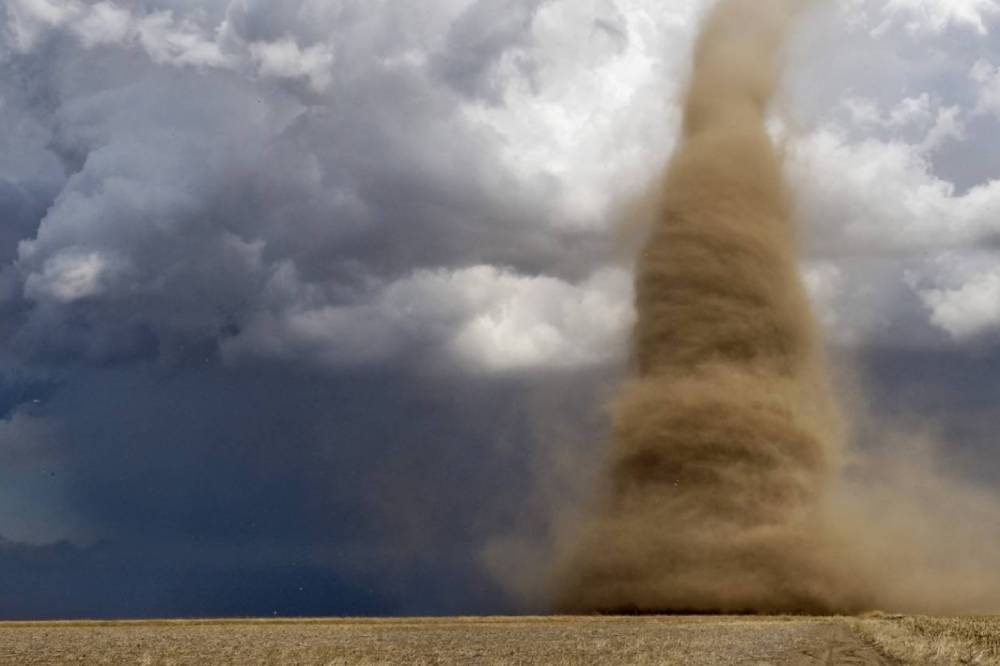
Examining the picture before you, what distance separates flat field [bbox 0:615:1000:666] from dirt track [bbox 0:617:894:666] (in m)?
0.05

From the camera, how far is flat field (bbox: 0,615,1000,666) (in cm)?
4006

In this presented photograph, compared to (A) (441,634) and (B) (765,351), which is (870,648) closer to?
(A) (441,634)

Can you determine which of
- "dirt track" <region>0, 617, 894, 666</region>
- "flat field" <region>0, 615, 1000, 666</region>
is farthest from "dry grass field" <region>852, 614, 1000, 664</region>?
"dirt track" <region>0, 617, 894, 666</region>

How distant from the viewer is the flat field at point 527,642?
40062 millimetres

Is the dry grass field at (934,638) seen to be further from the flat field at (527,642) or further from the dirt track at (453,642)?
the dirt track at (453,642)

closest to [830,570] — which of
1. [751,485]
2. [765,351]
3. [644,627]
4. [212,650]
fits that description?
[751,485]

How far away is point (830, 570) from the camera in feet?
227

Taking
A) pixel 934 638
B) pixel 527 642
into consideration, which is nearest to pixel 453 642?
pixel 527 642

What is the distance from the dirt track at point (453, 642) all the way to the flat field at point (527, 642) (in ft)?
0.16

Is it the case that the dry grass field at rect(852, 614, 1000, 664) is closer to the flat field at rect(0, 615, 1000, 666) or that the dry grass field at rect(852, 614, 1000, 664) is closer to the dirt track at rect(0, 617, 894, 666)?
the flat field at rect(0, 615, 1000, 666)

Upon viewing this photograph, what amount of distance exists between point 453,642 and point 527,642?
10.6ft

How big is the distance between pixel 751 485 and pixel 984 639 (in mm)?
23743

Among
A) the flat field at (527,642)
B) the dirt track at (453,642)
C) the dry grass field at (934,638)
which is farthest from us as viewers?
the dirt track at (453,642)

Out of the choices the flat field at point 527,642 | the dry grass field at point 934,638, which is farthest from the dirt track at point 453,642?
the dry grass field at point 934,638
